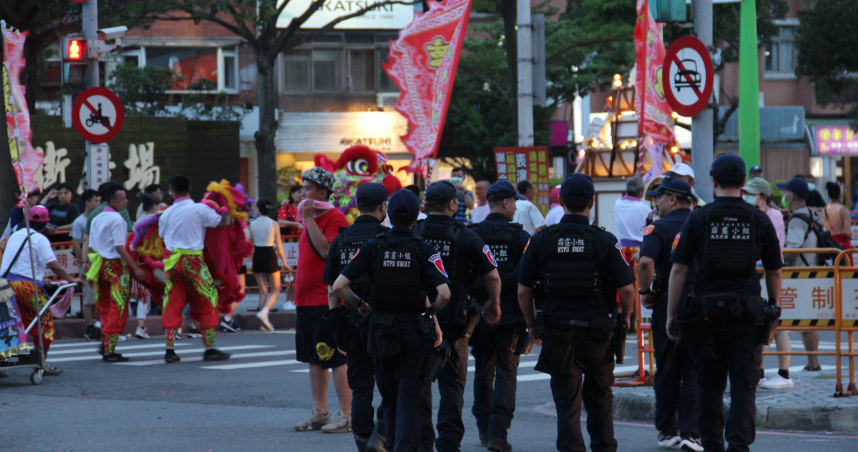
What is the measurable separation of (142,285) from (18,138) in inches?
117

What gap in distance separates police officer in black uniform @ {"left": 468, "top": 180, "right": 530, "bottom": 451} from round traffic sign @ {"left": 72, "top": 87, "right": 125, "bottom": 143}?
392 inches

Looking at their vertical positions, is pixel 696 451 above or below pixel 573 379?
below

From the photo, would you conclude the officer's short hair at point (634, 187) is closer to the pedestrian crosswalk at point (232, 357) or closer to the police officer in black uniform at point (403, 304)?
the pedestrian crosswalk at point (232, 357)

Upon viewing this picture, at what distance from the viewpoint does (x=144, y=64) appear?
3562 cm

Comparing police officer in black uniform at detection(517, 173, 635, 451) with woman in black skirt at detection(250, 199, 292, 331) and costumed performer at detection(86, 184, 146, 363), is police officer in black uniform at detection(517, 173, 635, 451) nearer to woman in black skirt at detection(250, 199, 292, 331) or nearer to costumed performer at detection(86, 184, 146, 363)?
costumed performer at detection(86, 184, 146, 363)

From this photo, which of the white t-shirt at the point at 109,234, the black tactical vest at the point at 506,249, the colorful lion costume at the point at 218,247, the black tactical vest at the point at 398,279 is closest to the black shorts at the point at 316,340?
the black tactical vest at the point at 506,249

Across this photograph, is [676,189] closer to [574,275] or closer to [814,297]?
[574,275]

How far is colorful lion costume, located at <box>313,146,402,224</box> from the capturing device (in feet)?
39.8

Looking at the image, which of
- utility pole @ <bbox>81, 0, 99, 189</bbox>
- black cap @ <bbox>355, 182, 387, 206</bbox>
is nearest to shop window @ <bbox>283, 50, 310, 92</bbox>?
Answer: utility pole @ <bbox>81, 0, 99, 189</bbox>

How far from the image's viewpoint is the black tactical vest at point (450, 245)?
704 cm

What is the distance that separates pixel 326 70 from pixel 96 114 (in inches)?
848

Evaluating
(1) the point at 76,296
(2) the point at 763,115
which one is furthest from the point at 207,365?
(2) the point at 763,115

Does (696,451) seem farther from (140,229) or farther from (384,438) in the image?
(140,229)

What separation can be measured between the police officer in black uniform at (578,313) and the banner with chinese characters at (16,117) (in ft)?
21.4
